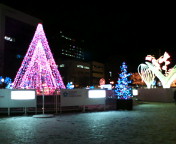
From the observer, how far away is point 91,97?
1983 cm

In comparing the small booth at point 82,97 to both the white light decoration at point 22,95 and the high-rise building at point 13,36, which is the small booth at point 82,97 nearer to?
the white light decoration at point 22,95

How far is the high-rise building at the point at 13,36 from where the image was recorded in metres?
80.6

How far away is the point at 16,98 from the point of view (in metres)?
17.1

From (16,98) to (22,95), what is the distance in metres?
0.44

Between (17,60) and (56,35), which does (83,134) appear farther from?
(56,35)

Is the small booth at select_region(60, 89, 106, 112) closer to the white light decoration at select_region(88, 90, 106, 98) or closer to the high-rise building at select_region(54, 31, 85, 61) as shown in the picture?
the white light decoration at select_region(88, 90, 106, 98)

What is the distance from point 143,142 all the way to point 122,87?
45.7ft

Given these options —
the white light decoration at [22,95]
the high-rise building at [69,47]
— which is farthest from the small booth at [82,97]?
the high-rise building at [69,47]

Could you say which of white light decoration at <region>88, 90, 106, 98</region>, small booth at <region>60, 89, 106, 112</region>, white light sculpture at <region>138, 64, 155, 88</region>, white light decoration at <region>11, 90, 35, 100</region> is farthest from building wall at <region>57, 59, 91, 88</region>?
white light decoration at <region>11, 90, 35, 100</region>

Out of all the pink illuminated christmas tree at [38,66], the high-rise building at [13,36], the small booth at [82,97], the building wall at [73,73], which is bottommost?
the small booth at [82,97]

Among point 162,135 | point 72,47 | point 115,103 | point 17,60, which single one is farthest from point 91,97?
point 72,47

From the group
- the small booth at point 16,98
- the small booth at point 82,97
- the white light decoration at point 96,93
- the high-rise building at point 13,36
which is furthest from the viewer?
the high-rise building at point 13,36

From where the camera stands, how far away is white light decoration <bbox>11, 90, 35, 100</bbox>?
17.1 m

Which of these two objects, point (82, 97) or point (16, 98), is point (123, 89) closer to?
point (82, 97)
